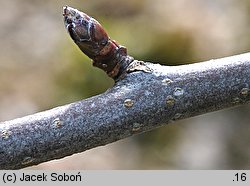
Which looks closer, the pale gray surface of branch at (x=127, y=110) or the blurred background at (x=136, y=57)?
the pale gray surface of branch at (x=127, y=110)

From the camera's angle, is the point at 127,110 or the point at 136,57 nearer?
the point at 127,110

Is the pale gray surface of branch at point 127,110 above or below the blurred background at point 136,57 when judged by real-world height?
below

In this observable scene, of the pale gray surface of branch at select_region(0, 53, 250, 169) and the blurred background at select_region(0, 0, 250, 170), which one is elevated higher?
the blurred background at select_region(0, 0, 250, 170)

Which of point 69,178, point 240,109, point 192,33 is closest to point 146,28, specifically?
point 192,33

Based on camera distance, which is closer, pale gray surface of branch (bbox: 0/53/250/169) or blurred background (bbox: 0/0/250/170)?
pale gray surface of branch (bbox: 0/53/250/169)
